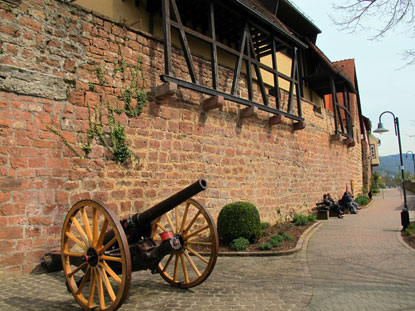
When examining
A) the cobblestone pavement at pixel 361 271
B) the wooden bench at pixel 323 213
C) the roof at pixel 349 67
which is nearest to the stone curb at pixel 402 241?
the cobblestone pavement at pixel 361 271

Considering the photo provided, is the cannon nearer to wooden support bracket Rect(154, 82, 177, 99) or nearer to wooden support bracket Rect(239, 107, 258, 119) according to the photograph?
wooden support bracket Rect(154, 82, 177, 99)

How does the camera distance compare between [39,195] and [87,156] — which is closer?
[39,195]

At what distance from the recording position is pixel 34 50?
552 centimetres

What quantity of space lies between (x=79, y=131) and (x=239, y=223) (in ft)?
12.5

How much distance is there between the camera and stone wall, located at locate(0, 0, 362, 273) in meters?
5.16

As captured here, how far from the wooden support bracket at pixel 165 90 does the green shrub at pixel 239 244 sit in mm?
A: 3461

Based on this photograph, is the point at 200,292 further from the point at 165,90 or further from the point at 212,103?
the point at 212,103

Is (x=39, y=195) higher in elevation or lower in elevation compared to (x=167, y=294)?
higher

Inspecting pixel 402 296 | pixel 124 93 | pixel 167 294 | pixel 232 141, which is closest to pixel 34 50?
pixel 124 93

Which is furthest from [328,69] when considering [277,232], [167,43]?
[167,43]

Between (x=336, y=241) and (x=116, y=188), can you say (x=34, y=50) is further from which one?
(x=336, y=241)

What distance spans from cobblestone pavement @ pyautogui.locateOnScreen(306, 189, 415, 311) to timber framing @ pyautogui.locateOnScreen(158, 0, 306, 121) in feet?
14.1

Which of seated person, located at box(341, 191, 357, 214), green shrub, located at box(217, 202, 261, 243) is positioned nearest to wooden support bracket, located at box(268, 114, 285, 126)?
green shrub, located at box(217, 202, 261, 243)

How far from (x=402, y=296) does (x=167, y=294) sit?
2929mm
